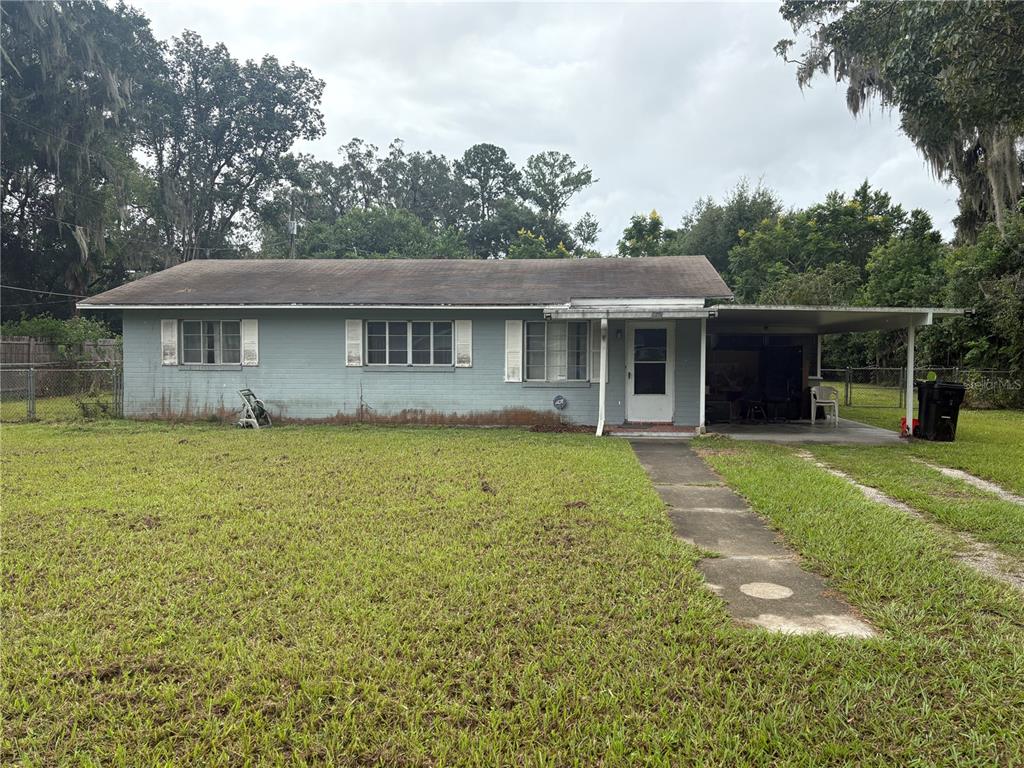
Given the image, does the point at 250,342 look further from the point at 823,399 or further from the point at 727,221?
the point at 727,221

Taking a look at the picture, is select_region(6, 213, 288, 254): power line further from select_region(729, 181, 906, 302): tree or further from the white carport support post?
select_region(729, 181, 906, 302): tree

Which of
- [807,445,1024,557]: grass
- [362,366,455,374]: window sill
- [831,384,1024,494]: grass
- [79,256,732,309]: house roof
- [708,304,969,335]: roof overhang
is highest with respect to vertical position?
[79,256,732,309]: house roof

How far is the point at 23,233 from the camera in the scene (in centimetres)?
2253

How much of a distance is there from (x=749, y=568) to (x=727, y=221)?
32512 mm

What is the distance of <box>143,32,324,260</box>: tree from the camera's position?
30.0 m

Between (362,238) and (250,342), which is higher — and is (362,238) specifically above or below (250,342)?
above

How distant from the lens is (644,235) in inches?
1257

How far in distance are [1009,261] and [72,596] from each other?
71.7 feet

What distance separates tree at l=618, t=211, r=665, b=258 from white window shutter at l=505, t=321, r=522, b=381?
2130 centimetres

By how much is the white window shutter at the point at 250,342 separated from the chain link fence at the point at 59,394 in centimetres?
302

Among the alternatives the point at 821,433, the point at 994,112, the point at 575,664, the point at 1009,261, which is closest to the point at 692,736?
the point at 575,664

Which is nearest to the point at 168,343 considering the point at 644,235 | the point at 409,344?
the point at 409,344

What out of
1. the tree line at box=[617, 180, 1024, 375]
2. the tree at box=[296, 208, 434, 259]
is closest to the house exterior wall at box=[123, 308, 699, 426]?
the tree line at box=[617, 180, 1024, 375]

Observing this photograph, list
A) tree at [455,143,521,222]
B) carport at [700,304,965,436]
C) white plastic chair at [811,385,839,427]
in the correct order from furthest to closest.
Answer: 1. tree at [455,143,521,222]
2. carport at [700,304,965,436]
3. white plastic chair at [811,385,839,427]
